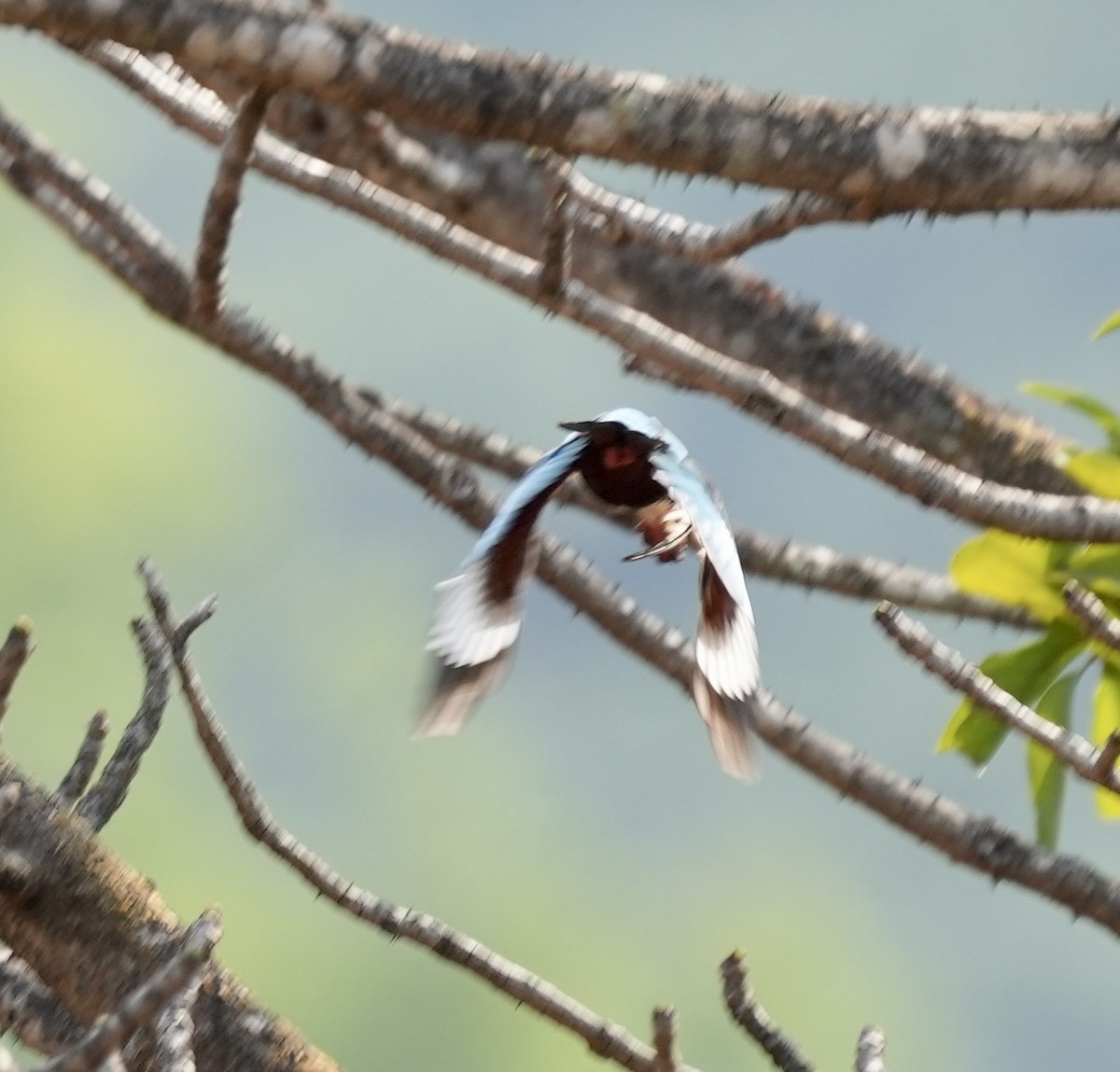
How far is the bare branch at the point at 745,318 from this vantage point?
165cm

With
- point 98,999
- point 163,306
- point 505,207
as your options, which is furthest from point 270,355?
point 98,999

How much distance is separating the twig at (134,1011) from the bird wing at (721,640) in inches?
14.0

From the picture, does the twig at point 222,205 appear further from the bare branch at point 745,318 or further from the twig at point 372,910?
the bare branch at point 745,318

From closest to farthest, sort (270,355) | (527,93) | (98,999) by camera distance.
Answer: (527,93) < (98,999) < (270,355)

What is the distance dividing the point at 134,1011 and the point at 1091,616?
0.76m

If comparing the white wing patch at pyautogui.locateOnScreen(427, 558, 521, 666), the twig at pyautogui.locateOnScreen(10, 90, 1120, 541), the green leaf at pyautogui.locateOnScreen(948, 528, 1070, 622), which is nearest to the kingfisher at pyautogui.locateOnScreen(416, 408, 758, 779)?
the white wing patch at pyautogui.locateOnScreen(427, 558, 521, 666)

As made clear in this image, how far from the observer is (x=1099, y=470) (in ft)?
4.95

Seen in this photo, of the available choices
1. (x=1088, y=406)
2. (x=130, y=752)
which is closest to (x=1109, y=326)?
(x=1088, y=406)

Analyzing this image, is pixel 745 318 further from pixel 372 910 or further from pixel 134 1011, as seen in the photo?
pixel 134 1011

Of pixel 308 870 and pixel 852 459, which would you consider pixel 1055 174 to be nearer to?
pixel 852 459

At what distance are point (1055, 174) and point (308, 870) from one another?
0.69 meters

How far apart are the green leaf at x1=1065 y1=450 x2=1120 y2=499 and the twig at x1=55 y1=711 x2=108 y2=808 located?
2.83ft

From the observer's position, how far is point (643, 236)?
1.28 metres

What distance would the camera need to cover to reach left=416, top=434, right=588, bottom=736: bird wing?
37.1 inches
